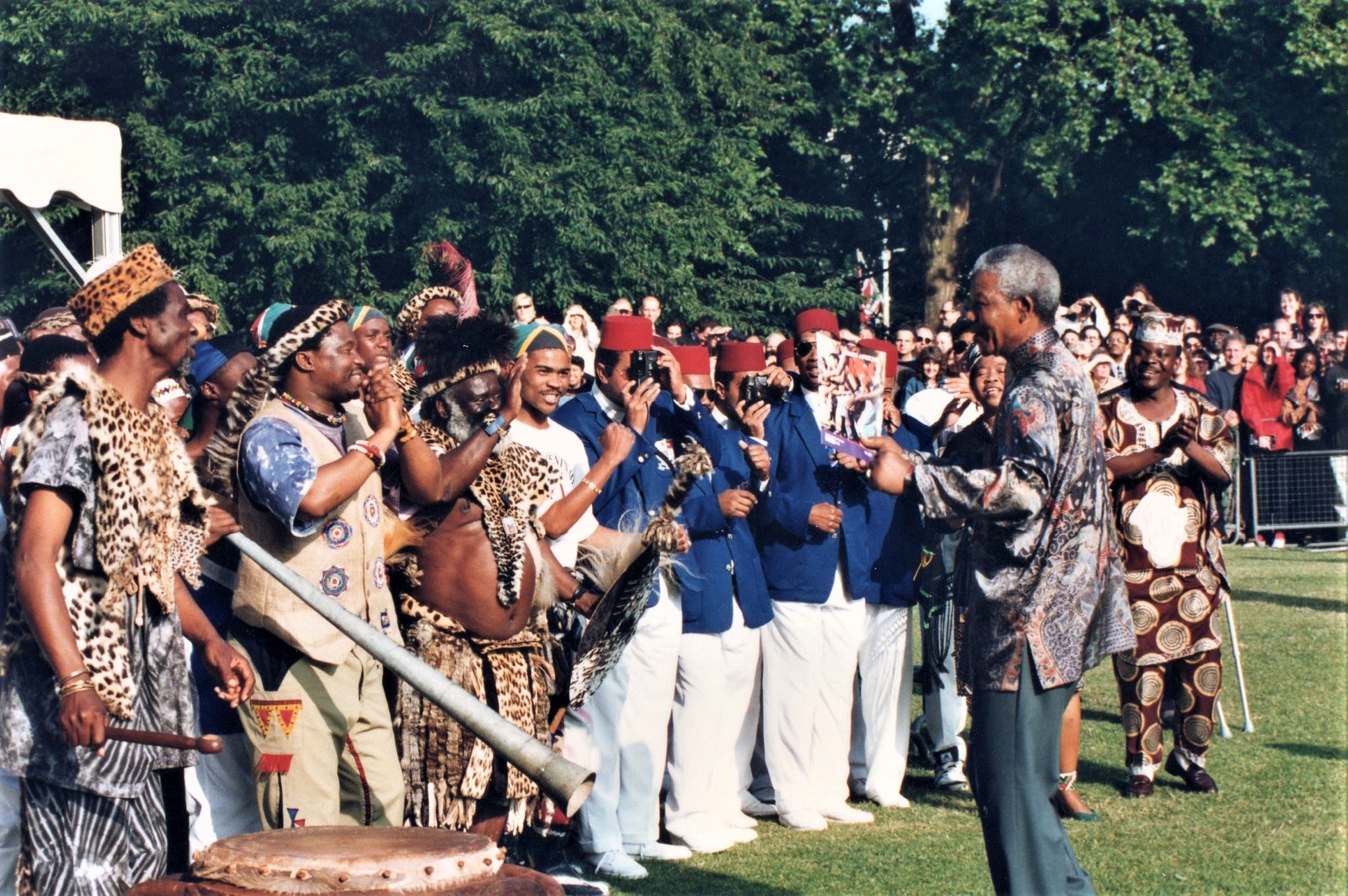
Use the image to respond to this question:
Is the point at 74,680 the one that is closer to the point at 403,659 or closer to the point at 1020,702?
the point at 403,659

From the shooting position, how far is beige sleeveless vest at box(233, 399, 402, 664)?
16.8ft

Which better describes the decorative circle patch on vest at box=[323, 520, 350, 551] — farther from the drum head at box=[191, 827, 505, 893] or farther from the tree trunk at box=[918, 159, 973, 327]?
the tree trunk at box=[918, 159, 973, 327]

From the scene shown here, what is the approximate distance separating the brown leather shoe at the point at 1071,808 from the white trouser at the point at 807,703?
1.05 m

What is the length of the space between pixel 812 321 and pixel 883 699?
208 centimetres

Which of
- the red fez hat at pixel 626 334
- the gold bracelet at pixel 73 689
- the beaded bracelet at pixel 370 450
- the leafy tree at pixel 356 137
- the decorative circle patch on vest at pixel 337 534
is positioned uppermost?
the leafy tree at pixel 356 137

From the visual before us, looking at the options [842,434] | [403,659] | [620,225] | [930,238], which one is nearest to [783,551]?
[842,434]

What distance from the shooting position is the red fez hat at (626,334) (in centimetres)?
720

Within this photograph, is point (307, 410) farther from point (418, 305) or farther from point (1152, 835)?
point (1152, 835)

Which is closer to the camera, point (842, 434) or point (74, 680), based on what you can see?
point (74, 680)

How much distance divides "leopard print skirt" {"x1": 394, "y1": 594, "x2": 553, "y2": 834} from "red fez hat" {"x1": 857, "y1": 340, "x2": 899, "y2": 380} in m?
3.40

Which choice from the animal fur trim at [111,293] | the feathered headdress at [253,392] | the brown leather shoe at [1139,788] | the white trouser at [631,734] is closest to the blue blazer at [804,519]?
the white trouser at [631,734]

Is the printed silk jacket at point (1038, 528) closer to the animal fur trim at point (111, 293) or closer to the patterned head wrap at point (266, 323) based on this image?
the patterned head wrap at point (266, 323)

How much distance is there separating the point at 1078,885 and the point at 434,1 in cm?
1883

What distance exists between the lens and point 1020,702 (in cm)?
503
